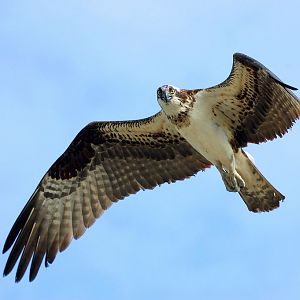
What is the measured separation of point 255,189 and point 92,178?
9.22 ft

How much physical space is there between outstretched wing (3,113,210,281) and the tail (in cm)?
92

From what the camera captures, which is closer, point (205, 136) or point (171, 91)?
point (171, 91)

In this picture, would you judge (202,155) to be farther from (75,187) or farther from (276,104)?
(75,187)

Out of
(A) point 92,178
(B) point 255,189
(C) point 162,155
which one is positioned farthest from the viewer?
(A) point 92,178

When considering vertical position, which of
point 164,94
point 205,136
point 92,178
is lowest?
point 205,136

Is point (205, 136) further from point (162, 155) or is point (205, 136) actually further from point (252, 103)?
point (162, 155)

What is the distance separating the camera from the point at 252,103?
13523mm

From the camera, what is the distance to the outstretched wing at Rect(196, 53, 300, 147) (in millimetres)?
12855

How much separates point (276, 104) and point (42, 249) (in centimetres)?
434

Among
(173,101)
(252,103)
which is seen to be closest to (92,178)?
(173,101)

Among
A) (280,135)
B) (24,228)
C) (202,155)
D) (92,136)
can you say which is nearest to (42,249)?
(24,228)

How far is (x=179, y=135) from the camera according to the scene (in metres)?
14.4

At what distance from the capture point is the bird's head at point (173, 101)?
13.1 m

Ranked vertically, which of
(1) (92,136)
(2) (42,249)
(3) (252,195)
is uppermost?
(1) (92,136)
